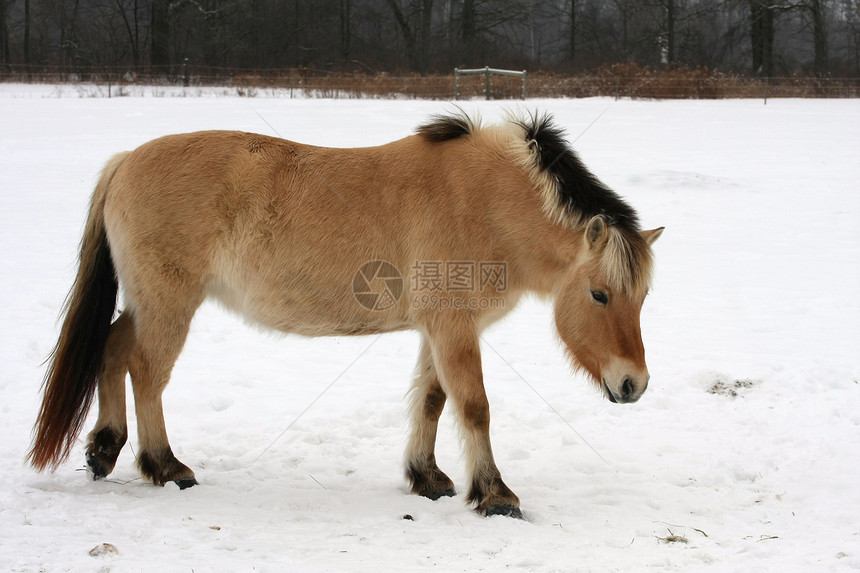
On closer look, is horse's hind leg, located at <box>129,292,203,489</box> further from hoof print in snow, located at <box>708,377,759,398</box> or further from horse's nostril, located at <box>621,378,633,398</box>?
hoof print in snow, located at <box>708,377,759,398</box>

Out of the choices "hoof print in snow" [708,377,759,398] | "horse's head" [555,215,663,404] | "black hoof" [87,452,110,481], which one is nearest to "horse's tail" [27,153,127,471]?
"black hoof" [87,452,110,481]

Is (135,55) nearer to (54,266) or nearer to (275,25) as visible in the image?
(275,25)

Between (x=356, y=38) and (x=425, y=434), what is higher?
(x=356, y=38)

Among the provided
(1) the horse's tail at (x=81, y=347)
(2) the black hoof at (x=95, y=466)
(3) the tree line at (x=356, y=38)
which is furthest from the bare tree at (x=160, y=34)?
(2) the black hoof at (x=95, y=466)

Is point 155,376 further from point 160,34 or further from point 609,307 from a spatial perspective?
point 160,34

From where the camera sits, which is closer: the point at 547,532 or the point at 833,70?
the point at 547,532

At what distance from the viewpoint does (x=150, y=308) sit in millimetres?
4535

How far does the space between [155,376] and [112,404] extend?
1.35ft

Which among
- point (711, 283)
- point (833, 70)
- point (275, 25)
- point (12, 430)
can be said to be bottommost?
point (12, 430)

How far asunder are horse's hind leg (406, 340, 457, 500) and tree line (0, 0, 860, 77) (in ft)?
102

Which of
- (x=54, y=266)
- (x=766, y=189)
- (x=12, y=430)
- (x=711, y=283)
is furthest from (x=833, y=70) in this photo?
(x=12, y=430)

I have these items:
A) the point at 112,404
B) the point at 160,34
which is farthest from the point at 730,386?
the point at 160,34

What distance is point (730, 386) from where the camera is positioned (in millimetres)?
6355

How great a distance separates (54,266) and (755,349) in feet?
27.5
